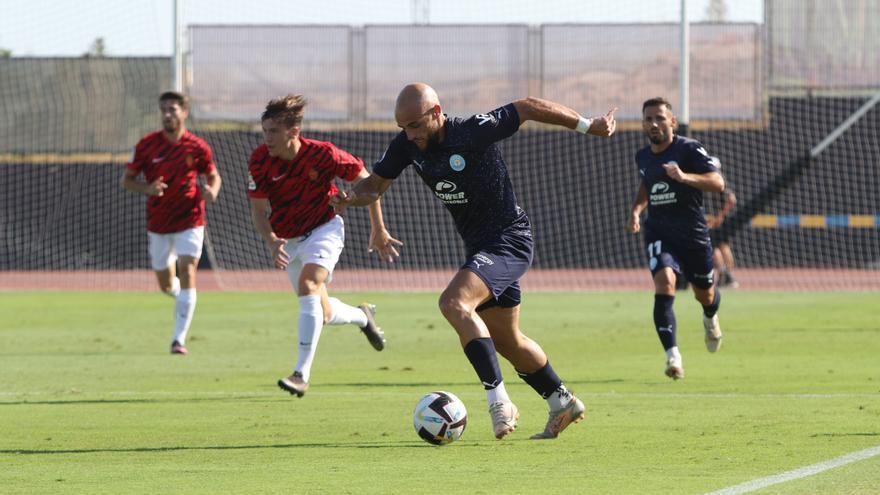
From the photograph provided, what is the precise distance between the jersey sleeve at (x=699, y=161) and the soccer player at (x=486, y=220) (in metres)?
4.16

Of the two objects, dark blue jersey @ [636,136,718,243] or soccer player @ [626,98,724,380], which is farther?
dark blue jersey @ [636,136,718,243]

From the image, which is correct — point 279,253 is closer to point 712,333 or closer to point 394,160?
point 394,160

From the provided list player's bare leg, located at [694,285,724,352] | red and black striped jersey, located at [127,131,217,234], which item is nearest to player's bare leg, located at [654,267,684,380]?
player's bare leg, located at [694,285,724,352]

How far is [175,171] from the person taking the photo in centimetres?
1520

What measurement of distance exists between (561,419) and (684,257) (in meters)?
4.58

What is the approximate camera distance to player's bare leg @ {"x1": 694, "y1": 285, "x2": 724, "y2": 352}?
12.9 metres

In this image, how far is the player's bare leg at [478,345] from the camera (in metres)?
→ 7.88

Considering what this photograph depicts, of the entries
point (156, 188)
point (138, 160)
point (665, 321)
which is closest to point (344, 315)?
point (665, 321)

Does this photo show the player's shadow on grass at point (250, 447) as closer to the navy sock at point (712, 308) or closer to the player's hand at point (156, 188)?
the navy sock at point (712, 308)

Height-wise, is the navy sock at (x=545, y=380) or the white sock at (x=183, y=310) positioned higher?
the navy sock at (x=545, y=380)

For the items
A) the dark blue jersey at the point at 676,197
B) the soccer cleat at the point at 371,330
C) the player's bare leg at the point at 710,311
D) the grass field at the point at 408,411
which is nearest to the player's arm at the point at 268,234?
the grass field at the point at 408,411

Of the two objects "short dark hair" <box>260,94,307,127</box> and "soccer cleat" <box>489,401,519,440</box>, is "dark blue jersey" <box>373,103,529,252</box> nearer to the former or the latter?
"soccer cleat" <box>489,401,519,440</box>

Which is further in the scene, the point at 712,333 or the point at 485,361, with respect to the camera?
the point at 712,333

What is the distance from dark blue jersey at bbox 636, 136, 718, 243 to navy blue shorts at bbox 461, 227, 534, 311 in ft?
13.9
